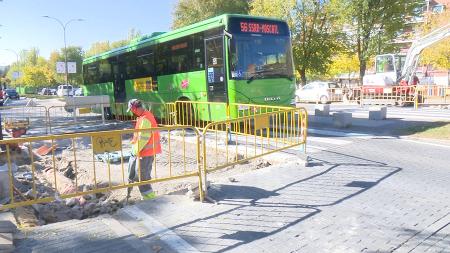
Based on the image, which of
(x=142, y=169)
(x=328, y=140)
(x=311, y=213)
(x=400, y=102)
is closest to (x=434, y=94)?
(x=400, y=102)

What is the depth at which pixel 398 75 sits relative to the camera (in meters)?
23.1

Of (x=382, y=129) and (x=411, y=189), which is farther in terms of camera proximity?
(x=382, y=129)

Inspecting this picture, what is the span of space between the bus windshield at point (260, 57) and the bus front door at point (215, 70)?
0.42 metres

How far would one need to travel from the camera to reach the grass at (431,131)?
11.0m

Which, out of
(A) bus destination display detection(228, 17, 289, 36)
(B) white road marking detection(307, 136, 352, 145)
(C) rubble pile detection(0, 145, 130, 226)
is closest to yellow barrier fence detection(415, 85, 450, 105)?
(B) white road marking detection(307, 136, 352, 145)

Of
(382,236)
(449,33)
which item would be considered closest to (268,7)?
(449,33)

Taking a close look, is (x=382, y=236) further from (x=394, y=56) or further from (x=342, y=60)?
(x=342, y=60)

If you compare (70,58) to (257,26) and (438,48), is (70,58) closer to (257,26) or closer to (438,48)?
(438,48)

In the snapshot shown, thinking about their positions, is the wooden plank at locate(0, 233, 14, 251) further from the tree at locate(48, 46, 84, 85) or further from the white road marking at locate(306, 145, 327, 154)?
the tree at locate(48, 46, 84, 85)

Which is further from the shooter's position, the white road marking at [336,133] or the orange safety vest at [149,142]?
the white road marking at [336,133]

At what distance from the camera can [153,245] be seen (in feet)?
14.4

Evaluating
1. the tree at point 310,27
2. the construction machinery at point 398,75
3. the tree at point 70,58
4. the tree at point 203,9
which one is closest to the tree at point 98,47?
the tree at point 70,58

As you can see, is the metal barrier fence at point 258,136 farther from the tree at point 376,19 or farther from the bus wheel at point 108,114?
the tree at point 376,19

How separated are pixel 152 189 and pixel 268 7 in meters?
27.5
